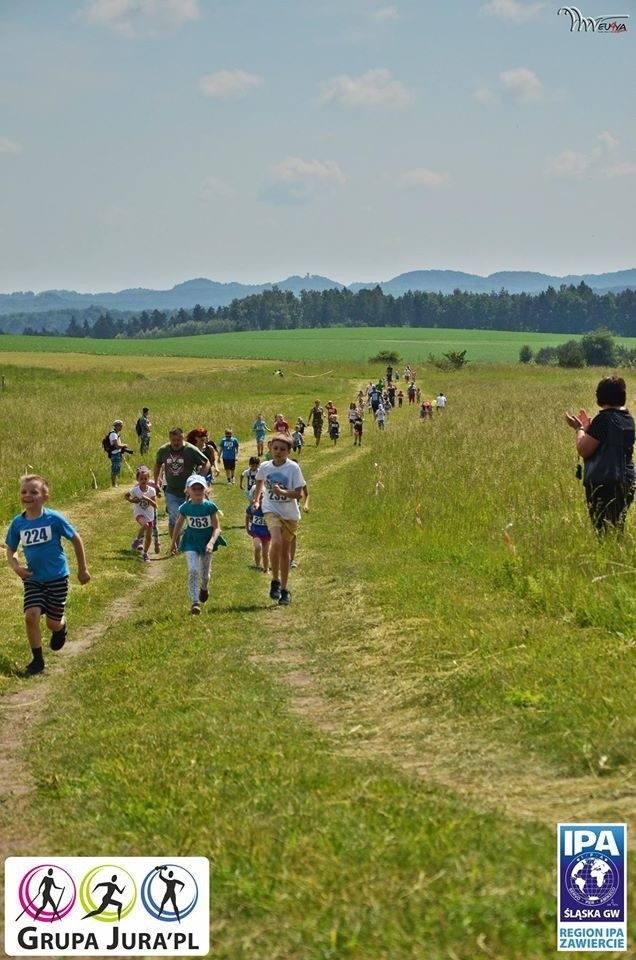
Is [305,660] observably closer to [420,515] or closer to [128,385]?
[420,515]

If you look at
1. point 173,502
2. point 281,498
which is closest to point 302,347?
point 173,502

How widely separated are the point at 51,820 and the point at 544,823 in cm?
291

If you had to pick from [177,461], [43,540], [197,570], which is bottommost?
[197,570]

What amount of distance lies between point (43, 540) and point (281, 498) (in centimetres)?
339

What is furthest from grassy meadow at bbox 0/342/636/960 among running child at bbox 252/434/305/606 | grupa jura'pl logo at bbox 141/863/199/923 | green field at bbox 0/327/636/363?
green field at bbox 0/327/636/363

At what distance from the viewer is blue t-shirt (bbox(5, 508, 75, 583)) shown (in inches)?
403

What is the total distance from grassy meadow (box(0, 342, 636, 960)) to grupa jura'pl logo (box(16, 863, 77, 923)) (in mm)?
346

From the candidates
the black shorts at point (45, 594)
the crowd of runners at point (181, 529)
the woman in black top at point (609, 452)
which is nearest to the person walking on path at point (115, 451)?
the crowd of runners at point (181, 529)

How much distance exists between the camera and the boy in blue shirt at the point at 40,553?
33.3ft

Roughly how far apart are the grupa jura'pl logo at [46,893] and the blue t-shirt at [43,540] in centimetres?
503

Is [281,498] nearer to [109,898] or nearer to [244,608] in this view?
[244,608]

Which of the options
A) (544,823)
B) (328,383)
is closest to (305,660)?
(544,823)

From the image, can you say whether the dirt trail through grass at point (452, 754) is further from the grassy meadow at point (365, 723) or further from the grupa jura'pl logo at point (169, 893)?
the grupa jura'pl logo at point (169, 893)

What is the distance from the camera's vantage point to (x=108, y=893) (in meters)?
5.34
